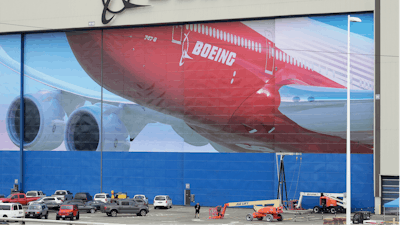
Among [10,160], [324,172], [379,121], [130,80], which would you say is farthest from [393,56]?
[10,160]

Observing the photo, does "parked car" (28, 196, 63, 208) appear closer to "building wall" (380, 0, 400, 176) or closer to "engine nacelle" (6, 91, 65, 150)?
"engine nacelle" (6, 91, 65, 150)

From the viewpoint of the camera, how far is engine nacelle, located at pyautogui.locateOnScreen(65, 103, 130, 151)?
58938 millimetres

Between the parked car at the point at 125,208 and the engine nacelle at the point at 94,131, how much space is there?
13.1 m

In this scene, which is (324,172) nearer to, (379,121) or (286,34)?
Answer: (379,121)

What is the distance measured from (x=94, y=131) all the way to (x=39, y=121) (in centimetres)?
758

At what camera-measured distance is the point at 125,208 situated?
46094 mm

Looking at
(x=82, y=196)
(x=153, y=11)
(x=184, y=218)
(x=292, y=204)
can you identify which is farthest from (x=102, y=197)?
(x=153, y=11)

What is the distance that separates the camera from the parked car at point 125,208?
45.6m

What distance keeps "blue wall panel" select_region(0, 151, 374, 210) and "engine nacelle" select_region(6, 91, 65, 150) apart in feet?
4.79

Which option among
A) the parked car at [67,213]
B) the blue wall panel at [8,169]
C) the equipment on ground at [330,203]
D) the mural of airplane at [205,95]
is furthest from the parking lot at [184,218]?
the blue wall panel at [8,169]

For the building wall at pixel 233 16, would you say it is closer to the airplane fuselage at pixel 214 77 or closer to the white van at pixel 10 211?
the airplane fuselage at pixel 214 77

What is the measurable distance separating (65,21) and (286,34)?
Answer: 2615 centimetres

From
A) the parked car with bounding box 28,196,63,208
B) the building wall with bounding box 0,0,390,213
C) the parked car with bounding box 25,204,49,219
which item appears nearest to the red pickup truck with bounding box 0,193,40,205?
the parked car with bounding box 28,196,63,208

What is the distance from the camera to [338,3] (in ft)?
169
